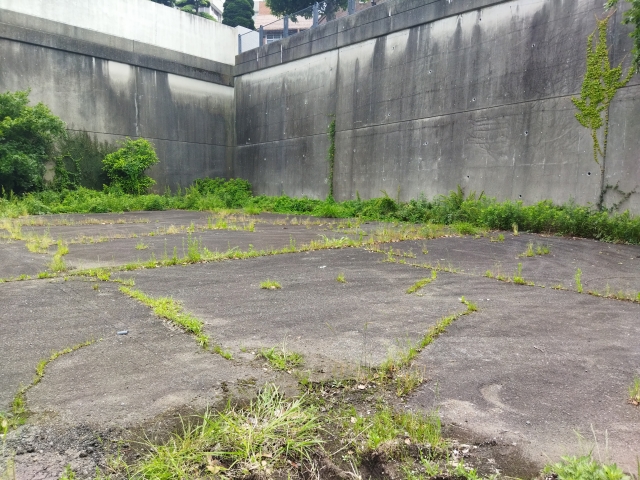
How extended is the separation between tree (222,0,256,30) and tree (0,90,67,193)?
18013 mm

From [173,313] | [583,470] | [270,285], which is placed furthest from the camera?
[270,285]

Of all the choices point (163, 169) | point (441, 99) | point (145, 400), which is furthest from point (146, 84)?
point (145, 400)

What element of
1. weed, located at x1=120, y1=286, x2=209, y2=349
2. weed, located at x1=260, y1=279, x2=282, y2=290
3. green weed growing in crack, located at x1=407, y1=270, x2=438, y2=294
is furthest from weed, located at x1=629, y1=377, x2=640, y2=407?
weed, located at x1=260, y1=279, x2=282, y2=290

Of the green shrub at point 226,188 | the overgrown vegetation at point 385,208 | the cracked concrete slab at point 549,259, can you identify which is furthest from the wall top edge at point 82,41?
the cracked concrete slab at point 549,259

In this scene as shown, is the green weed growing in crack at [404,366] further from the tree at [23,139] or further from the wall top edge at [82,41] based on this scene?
the wall top edge at [82,41]

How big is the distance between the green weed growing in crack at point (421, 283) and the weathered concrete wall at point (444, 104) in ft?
21.6

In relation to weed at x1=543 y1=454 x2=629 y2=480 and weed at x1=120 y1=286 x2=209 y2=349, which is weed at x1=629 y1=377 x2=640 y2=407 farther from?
weed at x1=120 y1=286 x2=209 y2=349

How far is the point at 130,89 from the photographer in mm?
16828

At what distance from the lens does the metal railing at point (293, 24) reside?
55.3 feet

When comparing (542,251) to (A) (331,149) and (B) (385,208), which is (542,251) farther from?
(A) (331,149)

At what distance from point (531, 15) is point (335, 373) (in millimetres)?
11580

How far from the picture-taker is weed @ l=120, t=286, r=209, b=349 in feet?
10.2

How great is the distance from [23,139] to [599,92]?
1579cm

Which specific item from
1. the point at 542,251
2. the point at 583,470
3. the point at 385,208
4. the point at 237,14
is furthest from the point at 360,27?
the point at 237,14
